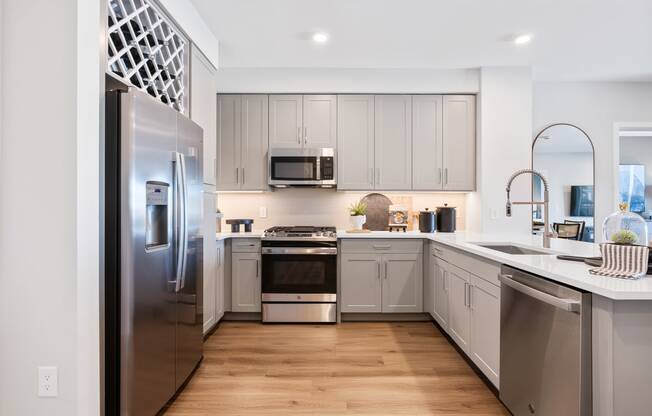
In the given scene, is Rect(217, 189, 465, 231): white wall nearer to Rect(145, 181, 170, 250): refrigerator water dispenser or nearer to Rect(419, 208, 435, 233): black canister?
Rect(419, 208, 435, 233): black canister

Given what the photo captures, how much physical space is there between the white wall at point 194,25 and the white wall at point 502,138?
267cm

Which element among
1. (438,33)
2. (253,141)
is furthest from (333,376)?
(438,33)

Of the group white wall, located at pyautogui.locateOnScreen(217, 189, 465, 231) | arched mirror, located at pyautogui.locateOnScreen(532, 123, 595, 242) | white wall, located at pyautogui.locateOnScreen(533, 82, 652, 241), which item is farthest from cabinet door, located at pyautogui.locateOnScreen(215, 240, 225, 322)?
white wall, located at pyautogui.locateOnScreen(533, 82, 652, 241)

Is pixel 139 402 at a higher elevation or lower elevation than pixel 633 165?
lower

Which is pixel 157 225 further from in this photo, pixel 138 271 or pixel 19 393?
pixel 19 393

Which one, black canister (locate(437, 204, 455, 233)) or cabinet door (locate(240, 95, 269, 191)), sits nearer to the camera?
black canister (locate(437, 204, 455, 233))

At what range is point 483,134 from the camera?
164 inches

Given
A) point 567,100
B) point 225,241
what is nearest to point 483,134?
point 567,100

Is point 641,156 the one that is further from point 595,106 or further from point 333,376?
point 333,376

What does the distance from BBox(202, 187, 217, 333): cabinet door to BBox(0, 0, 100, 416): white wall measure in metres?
1.52

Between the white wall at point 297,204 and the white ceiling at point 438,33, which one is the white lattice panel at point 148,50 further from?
the white wall at point 297,204

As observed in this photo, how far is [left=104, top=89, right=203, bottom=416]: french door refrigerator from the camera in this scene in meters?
1.80

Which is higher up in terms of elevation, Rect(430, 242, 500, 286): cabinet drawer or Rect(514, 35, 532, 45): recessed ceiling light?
Rect(514, 35, 532, 45): recessed ceiling light

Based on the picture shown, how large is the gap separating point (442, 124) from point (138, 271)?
346cm
